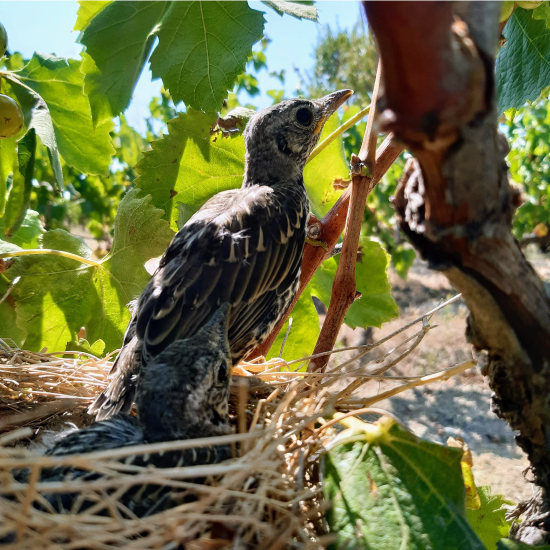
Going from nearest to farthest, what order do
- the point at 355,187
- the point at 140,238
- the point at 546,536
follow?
1. the point at 546,536
2. the point at 355,187
3. the point at 140,238

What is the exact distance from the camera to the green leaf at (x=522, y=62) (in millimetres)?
1361

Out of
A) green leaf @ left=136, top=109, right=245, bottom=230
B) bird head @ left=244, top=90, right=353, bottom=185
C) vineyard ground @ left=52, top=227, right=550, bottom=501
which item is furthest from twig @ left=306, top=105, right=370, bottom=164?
vineyard ground @ left=52, top=227, right=550, bottom=501

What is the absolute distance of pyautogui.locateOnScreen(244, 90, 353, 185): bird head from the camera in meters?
1.57

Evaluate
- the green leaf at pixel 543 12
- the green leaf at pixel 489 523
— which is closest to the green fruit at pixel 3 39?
the green leaf at pixel 543 12

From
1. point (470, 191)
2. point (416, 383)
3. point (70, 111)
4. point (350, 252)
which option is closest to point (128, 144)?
point (70, 111)

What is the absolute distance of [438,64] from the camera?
44 centimetres

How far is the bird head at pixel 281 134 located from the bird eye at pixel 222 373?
2.59 feet

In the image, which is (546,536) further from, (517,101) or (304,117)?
(304,117)

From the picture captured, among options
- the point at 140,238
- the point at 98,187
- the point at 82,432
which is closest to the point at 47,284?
the point at 140,238

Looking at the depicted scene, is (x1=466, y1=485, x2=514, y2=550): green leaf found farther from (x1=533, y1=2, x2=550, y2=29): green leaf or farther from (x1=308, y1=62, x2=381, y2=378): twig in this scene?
(x1=533, y1=2, x2=550, y2=29): green leaf

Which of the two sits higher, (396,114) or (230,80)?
(230,80)

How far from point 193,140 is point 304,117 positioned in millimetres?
354

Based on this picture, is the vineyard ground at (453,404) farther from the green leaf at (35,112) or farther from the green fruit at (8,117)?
the green fruit at (8,117)

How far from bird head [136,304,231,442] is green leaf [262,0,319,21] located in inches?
31.9
